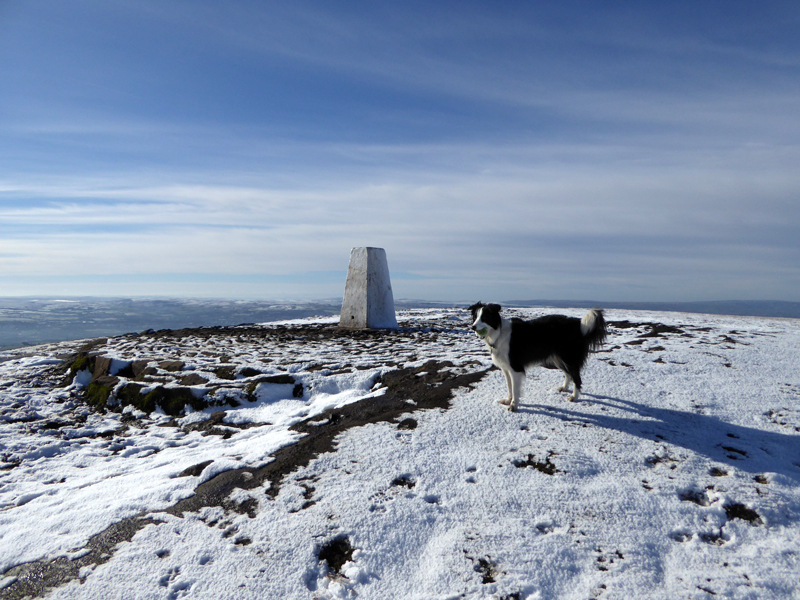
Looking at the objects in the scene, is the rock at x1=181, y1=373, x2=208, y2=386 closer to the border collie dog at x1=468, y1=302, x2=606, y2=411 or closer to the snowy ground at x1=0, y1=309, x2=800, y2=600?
the snowy ground at x1=0, y1=309, x2=800, y2=600

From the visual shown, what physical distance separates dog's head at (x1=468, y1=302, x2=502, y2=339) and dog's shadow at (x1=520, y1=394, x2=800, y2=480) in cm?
116

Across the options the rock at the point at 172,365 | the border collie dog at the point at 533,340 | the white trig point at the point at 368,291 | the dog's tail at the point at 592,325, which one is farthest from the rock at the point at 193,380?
the white trig point at the point at 368,291

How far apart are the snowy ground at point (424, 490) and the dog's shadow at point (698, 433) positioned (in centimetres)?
3

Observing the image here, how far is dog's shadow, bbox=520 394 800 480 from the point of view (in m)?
4.40

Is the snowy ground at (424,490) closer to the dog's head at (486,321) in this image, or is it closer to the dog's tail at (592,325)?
the dog's tail at (592,325)

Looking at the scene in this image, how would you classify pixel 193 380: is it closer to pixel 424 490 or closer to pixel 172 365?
pixel 172 365

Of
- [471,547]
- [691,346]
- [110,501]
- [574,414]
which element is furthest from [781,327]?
[110,501]

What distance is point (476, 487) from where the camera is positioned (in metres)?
4.09

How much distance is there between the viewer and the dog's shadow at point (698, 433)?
14.4 ft

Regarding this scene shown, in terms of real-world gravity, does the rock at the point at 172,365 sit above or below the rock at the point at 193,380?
above

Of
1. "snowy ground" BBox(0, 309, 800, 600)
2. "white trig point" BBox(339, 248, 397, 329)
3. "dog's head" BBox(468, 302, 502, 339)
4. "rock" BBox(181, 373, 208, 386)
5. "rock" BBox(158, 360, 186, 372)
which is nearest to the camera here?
"snowy ground" BBox(0, 309, 800, 600)

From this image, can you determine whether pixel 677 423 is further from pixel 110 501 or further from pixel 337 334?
pixel 337 334

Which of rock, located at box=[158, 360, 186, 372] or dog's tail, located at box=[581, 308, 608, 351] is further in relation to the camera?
rock, located at box=[158, 360, 186, 372]

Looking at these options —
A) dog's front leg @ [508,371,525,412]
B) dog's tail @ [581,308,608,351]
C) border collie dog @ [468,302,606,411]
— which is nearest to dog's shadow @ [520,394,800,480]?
dog's front leg @ [508,371,525,412]
